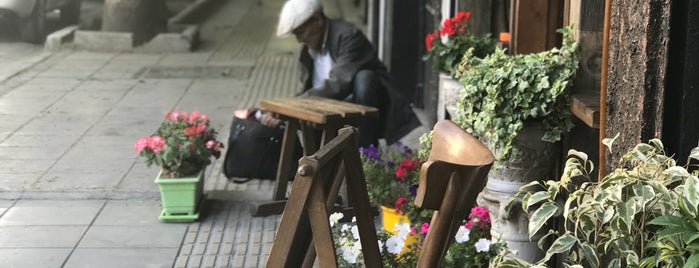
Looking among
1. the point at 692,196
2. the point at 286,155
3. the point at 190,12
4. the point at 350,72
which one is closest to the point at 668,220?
the point at 692,196

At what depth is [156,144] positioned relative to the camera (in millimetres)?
5484

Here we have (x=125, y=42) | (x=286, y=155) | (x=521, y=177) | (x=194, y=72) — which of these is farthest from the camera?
(x=125, y=42)

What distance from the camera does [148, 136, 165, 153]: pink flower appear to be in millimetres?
5477

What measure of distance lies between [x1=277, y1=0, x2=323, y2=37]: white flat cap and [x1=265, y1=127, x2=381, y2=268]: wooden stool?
2.99 meters

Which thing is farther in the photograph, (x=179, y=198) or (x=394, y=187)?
(x=179, y=198)

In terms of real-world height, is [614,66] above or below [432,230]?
above

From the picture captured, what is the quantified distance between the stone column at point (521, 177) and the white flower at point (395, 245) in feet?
1.77

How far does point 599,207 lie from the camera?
2.75m

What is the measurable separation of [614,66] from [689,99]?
1.13 feet

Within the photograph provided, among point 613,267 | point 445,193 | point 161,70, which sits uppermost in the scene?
point 445,193

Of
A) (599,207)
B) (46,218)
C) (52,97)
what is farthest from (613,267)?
(52,97)

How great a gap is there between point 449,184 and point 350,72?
11.6 ft

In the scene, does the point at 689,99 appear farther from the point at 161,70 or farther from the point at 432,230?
the point at 161,70

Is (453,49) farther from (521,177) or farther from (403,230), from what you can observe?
(403,230)
